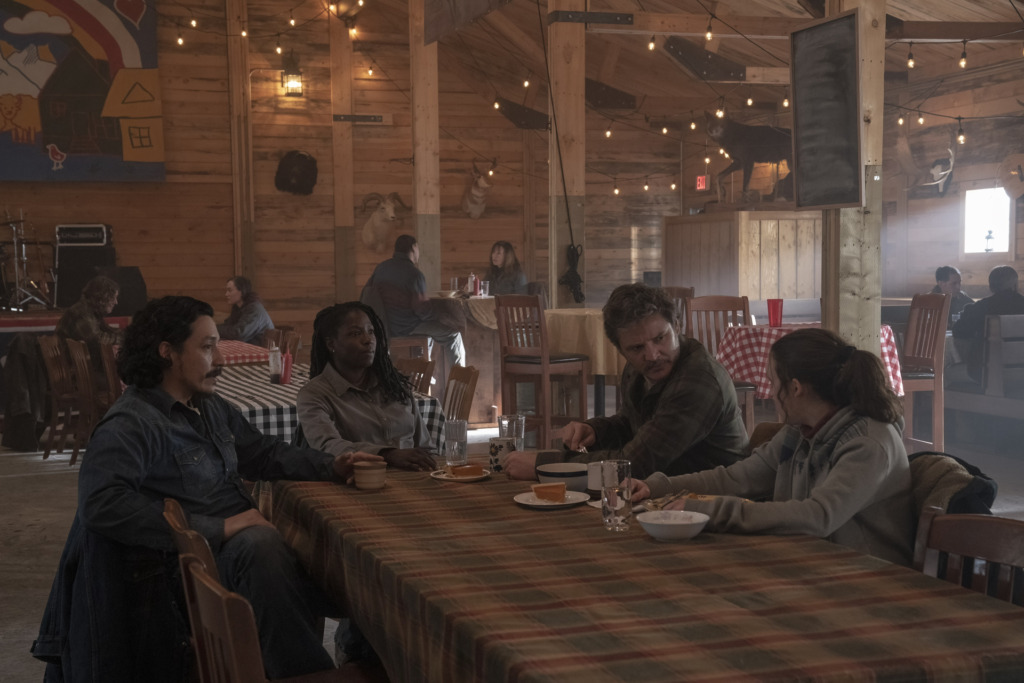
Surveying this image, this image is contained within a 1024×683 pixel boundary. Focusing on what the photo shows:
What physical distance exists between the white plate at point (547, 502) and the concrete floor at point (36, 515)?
1.70 meters

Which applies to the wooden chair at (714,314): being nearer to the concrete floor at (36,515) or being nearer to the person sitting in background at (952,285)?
the concrete floor at (36,515)

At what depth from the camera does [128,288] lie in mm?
11414

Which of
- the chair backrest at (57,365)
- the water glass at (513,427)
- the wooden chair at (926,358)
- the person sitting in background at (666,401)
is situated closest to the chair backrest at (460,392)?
the person sitting in background at (666,401)

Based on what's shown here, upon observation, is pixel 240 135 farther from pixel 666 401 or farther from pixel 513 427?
pixel 666 401

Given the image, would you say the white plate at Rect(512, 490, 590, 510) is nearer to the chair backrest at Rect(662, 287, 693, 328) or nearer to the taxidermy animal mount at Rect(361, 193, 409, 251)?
the chair backrest at Rect(662, 287, 693, 328)

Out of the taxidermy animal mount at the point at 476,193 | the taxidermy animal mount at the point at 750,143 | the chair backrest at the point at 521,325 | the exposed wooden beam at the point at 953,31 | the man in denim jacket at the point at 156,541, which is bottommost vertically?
the man in denim jacket at the point at 156,541

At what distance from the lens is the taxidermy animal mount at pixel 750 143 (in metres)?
11.4

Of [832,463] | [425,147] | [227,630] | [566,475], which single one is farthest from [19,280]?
[227,630]

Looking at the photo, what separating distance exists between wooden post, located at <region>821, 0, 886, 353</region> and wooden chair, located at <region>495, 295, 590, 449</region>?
7.30 ft

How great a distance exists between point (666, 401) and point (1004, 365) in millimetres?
4964

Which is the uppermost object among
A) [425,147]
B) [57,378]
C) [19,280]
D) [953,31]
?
[953,31]

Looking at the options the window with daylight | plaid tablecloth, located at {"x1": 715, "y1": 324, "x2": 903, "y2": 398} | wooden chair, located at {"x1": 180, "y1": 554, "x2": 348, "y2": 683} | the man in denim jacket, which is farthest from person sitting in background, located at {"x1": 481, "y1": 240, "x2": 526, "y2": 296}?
wooden chair, located at {"x1": 180, "y1": 554, "x2": 348, "y2": 683}

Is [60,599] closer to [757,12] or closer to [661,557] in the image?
[661,557]

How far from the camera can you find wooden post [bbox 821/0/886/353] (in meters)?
4.58
